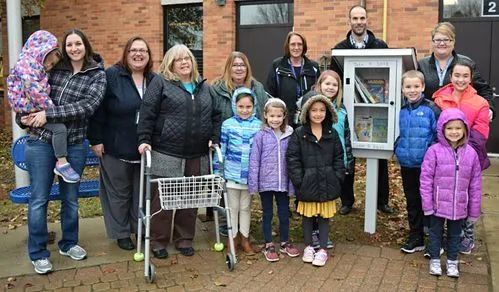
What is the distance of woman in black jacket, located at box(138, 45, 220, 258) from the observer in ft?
14.8

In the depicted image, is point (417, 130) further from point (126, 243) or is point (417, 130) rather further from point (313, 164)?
point (126, 243)

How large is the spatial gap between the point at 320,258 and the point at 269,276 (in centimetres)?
52

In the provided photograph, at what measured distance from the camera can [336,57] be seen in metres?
5.32

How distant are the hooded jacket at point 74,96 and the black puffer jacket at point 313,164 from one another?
1.72 metres

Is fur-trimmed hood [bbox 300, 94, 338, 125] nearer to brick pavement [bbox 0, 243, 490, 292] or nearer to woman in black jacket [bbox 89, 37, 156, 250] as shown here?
brick pavement [bbox 0, 243, 490, 292]

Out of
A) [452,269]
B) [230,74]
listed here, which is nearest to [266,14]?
[230,74]

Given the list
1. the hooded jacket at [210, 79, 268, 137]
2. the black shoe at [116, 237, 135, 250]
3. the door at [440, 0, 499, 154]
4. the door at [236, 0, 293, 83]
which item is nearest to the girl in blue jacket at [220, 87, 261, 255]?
the hooded jacket at [210, 79, 268, 137]

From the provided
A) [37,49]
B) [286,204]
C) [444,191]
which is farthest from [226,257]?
[37,49]

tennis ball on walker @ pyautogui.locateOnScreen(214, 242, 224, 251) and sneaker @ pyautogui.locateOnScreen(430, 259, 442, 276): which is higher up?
tennis ball on walker @ pyautogui.locateOnScreen(214, 242, 224, 251)

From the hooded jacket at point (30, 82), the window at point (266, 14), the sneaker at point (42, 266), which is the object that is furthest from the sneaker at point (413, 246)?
the window at point (266, 14)

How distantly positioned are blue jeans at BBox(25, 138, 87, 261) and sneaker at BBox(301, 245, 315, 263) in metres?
2.09

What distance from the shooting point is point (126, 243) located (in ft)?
16.5

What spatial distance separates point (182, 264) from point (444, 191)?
2.30m

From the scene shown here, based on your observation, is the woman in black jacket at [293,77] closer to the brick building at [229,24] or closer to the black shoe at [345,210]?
the black shoe at [345,210]
